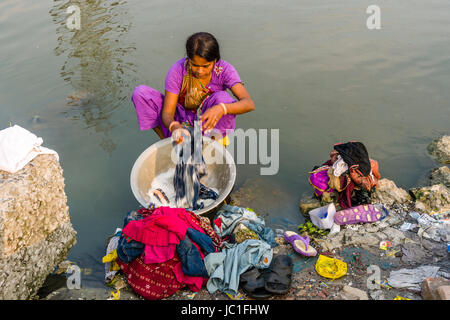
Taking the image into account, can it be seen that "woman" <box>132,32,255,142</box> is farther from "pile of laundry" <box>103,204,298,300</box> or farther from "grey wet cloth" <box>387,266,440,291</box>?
"grey wet cloth" <box>387,266,440,291</box>

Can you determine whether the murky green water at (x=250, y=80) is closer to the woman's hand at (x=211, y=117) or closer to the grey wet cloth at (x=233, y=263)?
the grey wet cloth at (x=233, y=263)

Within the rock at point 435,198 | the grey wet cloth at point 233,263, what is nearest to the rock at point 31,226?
the grey wet cloth at point 233,263

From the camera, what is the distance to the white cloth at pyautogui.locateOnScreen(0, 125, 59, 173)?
221cm

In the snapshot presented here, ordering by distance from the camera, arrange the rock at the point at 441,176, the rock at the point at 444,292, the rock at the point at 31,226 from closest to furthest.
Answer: the rock at the point at 444,292
the rock at the point at 31,226
the rock at the point at 441,176

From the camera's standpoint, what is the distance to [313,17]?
6281 mm

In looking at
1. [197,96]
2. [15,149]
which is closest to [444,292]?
[197,96]

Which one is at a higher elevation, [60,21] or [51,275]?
[60,21]

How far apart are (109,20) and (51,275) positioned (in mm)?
5701

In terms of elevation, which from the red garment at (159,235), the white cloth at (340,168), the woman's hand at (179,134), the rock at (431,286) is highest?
the woman's hand at (179,134)

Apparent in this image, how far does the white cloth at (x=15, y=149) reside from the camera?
7.27ft
